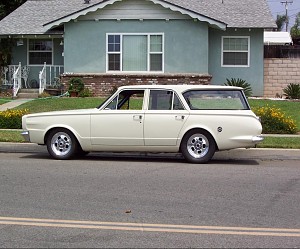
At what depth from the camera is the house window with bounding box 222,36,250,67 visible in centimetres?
2473

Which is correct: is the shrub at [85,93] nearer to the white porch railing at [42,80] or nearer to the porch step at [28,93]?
the white porch railing at [42,80]

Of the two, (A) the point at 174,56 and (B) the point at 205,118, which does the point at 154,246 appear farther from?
(A) the point at 174,56

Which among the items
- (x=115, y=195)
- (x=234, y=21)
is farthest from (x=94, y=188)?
(x=234, y=21)

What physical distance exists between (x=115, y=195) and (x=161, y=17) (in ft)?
54.3

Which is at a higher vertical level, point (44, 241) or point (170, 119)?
point (170, 119)

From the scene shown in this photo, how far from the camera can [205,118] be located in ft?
35.7

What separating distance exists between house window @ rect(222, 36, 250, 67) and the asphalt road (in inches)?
549

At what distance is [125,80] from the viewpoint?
23547mm

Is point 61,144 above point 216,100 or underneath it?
underneath

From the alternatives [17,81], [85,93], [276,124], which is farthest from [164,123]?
[17,81]

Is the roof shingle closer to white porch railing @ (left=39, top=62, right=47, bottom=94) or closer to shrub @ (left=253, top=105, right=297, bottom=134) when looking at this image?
white porch railing @ (left=39, top=62, right=47, bottom=94)

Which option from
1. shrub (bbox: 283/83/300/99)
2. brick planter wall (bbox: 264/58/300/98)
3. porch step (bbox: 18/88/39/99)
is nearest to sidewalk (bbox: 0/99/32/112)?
porch step (bbox: 18/88/39/99)

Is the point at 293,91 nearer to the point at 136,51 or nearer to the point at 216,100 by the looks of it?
the point at 136,51

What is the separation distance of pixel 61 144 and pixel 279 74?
16.0 meters
